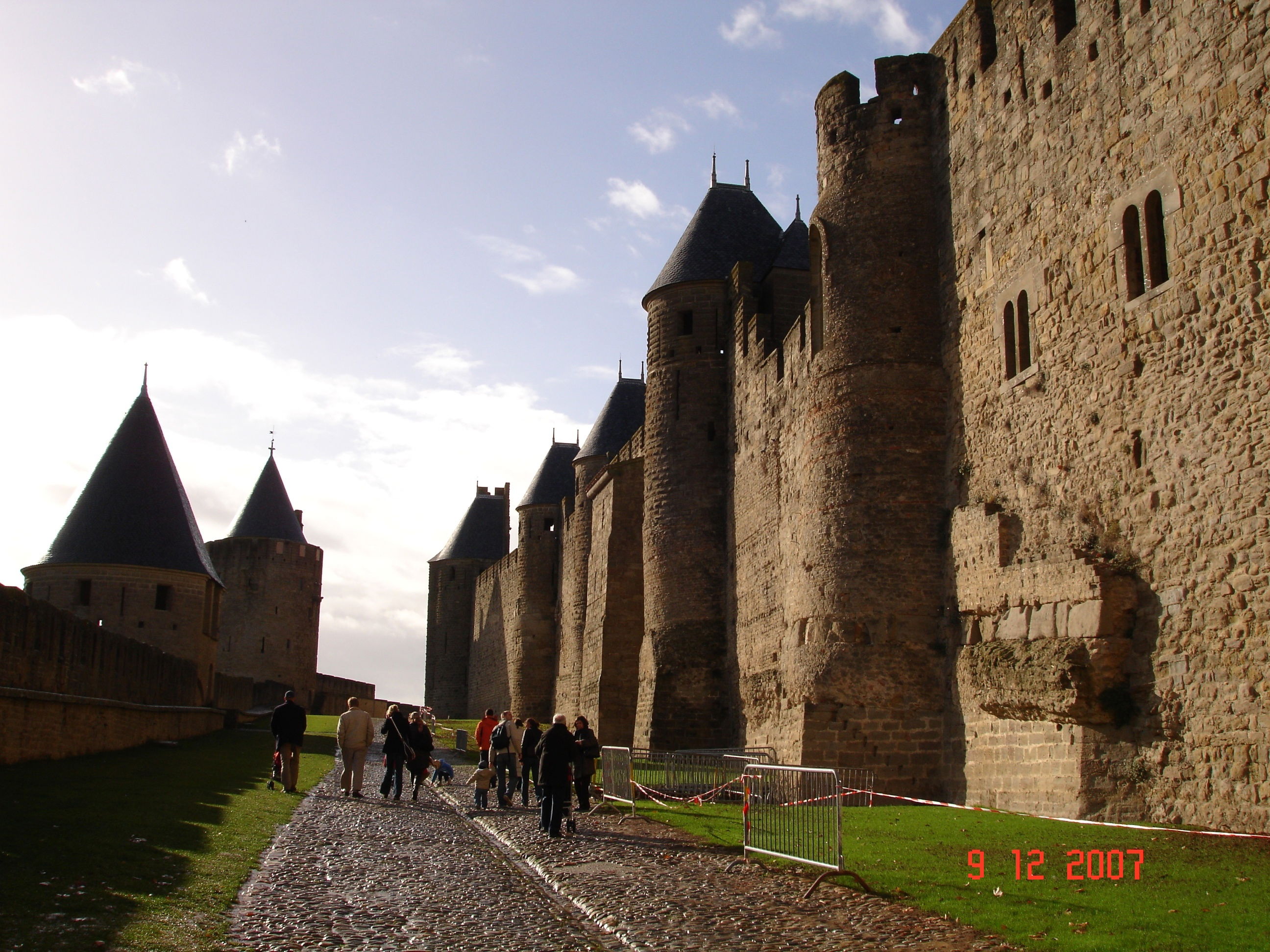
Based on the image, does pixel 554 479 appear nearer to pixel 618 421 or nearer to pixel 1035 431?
pixel 618 421

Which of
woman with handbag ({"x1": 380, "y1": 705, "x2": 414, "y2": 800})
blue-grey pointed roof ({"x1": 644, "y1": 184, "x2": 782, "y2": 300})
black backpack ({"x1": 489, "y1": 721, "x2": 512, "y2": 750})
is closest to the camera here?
black backpack ({"x1": 489, "y1": 721, "x2": 512, "y2": 750})

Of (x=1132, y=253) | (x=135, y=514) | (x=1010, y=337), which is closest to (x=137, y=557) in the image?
(x=135, y=514)

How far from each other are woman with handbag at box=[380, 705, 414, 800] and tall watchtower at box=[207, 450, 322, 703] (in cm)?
3502

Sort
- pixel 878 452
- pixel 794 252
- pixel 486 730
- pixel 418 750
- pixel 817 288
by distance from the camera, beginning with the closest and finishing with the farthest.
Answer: pixel 418 750 → pixel 878 452 → pixel 486 730 → pixel 817 288 → pixel 794 252

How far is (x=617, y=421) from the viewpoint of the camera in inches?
1506

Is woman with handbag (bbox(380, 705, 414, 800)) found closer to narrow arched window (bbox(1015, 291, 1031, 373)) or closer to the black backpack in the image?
the black backpack

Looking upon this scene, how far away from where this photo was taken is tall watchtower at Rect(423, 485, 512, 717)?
54.0 metres

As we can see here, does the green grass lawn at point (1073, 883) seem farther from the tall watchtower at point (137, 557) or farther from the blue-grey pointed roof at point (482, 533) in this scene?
the blue-grey pointed roof at point (482, 533)

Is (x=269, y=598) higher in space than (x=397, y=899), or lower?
higher

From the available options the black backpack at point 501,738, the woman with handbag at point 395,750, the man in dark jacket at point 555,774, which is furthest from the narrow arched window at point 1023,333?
the woman with handbag at point 395,750

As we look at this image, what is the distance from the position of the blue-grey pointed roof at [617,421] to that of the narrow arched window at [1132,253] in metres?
25.1

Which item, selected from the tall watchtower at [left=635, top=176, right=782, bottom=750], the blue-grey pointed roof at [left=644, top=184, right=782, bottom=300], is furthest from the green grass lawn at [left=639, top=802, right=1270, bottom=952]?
the blue-grey pointed roof at [left=644, top=184, right=782, bottom=300]

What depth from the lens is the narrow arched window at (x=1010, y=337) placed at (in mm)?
14469

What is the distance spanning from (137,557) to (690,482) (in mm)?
16465
